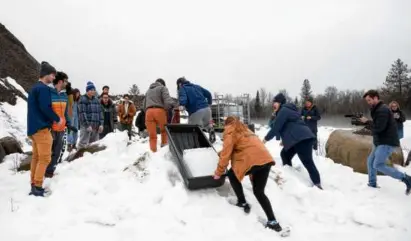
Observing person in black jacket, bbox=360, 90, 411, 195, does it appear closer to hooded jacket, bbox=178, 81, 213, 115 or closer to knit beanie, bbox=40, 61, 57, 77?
hooded jacket, bbox=178, 81, 213, 115

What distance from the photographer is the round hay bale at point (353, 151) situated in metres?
7.10

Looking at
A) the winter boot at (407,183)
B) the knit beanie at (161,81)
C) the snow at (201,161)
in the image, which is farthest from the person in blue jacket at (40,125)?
the winter boot at (407,183)

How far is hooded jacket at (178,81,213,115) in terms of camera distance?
19.6 ft

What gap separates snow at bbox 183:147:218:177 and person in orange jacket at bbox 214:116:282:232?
0.41m

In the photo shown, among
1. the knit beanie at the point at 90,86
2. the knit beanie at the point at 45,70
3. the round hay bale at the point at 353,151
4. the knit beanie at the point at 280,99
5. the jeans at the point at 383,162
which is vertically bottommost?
the round hay bale at the point at 353,151

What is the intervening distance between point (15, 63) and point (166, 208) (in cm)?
1514

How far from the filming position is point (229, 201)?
14.3 feet

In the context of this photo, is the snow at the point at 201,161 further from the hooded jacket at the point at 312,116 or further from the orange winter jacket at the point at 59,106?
the hooded jacket at the point at 312,116

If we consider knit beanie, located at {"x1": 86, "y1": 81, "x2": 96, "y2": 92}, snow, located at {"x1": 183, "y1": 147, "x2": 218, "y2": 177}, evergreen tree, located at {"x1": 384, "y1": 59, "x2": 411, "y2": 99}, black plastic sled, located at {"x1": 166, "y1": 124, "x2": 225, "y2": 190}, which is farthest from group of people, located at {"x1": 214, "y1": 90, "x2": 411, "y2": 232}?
evergreen tree, located at {"x1": 384, "y1": 59, "x2": 411, "y2": 99}

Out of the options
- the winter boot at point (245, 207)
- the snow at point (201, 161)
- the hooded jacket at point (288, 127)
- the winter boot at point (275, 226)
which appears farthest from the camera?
the hooded jacket at point (288, 127)

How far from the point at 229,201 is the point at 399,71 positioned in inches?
1986

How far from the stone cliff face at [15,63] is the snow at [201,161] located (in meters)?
10.9

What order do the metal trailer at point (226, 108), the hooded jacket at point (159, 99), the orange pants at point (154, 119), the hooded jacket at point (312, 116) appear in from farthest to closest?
the metal trailer at point (226, 108)
the hooded jacket at point (312, 116)
the hooded jacket at point (159, 99)
the orange pants at point (154, 119)

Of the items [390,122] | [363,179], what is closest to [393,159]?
[363,179]
